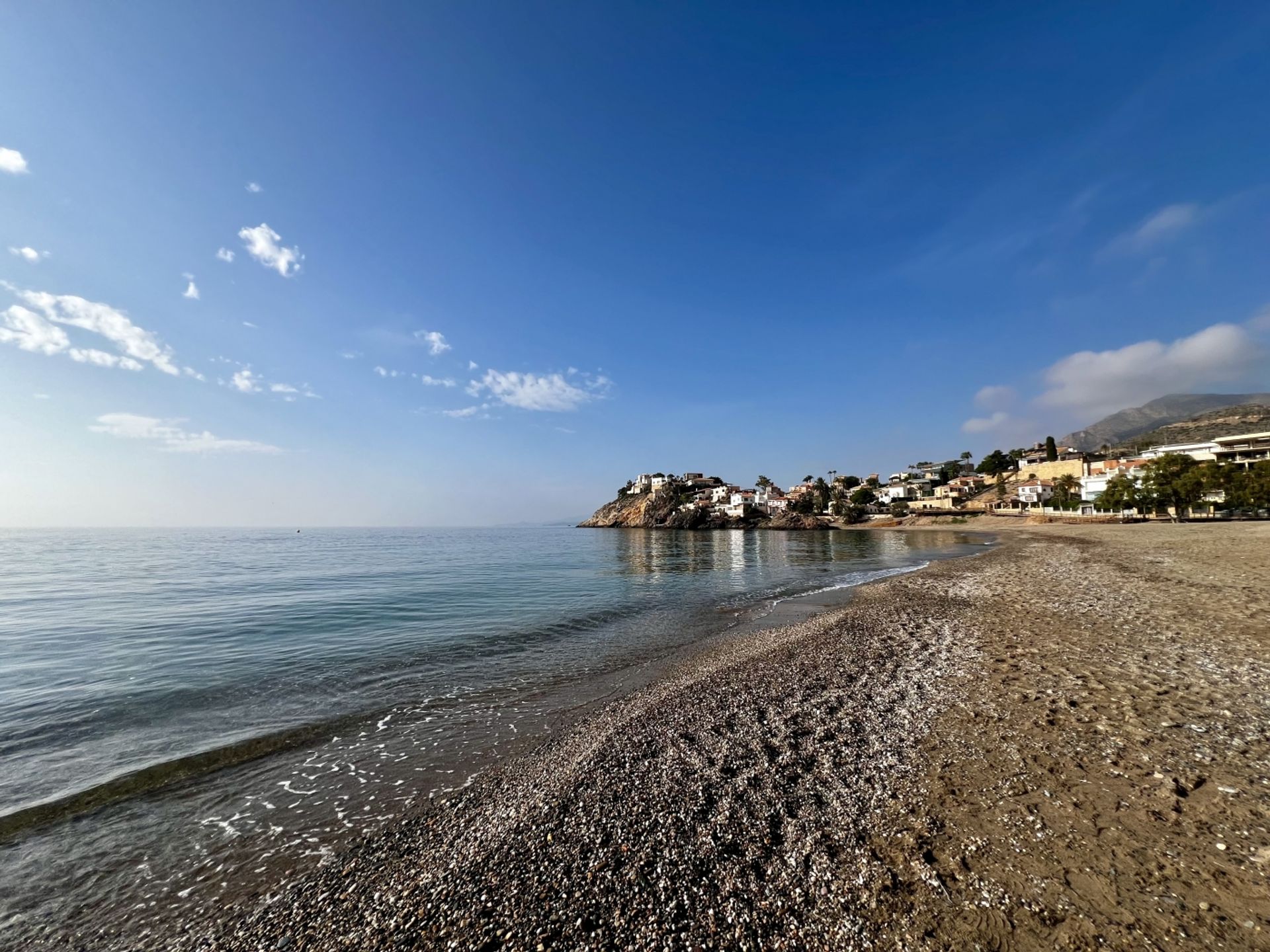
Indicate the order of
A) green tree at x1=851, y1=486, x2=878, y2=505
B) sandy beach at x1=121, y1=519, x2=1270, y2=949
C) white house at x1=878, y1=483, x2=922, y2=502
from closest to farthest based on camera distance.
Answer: sandy beach at x1=121, y1=519, x2=1270, y2=949 < green tree at x1=851, y1=486, x2=878, y2=505 < white house at x1=878, y1=483, x2=922, y2=502

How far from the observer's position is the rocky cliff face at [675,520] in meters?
128

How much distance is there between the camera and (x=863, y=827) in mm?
5652

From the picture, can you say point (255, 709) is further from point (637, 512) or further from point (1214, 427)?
point (1214, 427)

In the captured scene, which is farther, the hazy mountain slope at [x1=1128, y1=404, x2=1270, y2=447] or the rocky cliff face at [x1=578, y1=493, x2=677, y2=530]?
the rocky cliff face at [x1=578, y1=493, x2=677, y2=530]

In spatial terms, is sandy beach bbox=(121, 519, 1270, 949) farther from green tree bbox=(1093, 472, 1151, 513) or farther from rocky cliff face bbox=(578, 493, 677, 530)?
rocky cliff face bbox=(578, 493, 677, 530)

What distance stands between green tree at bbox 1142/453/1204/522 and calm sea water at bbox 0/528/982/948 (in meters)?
71.4

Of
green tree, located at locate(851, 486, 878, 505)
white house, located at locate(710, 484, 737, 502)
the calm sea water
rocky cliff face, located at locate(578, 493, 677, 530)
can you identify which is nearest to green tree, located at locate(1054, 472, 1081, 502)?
green tree, located at locate(851, 486, 878, 505)

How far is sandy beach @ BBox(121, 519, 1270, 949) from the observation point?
4.36 metres

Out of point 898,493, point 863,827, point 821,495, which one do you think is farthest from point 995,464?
point 863,827

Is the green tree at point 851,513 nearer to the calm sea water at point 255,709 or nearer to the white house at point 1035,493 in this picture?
the white house at point 1035,493

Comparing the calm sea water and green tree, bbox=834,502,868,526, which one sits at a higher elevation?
green tree, bbox=834,502,868,526

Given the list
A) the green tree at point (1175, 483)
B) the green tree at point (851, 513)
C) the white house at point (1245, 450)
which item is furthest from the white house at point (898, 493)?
the green tree at point (1175, 483)

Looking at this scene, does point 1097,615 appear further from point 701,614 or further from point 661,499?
point 661,499

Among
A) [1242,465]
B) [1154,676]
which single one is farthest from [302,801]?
[1242,465]
